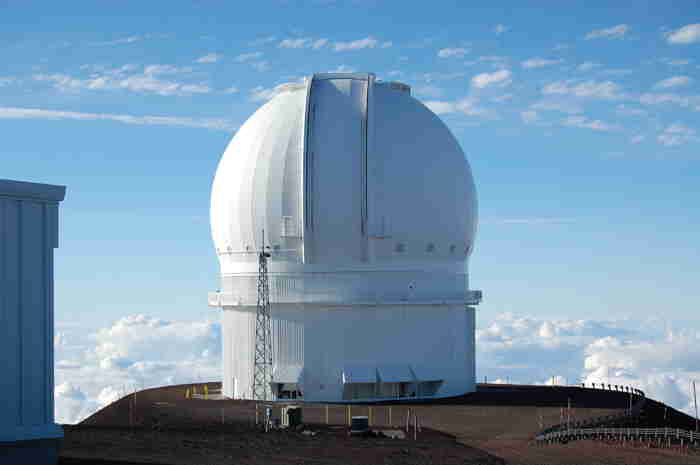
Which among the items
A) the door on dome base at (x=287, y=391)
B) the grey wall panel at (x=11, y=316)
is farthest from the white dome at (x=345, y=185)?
the grey wall panel at (x=11, y=316)

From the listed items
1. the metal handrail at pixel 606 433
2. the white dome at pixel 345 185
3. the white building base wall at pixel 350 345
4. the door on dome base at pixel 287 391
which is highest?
the white dome at pixel 345 185

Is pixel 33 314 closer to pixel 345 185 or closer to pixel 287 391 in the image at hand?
pixel 345 185

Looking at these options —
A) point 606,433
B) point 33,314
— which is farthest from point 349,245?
point 33,314

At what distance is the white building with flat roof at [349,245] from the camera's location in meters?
36.7

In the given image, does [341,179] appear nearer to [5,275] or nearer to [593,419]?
[593,419]

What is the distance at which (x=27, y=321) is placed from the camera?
667 inches

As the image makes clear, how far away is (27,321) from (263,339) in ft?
67.0

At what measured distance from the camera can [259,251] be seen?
38.0 metres

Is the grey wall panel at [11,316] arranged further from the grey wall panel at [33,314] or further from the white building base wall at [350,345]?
Result: the white building base wall at [350,345]

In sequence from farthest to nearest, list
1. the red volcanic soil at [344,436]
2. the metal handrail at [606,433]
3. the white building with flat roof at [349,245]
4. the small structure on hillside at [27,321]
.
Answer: the white building with flat roof at [349,245] → the metal handrail at [606,433] → the red volcanic soil at [344,436] → the small structure on hillside at [27,321]

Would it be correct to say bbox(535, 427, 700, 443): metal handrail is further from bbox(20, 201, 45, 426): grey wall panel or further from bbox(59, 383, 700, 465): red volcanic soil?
bbox(20, 201, 45, 426): grey wall panel

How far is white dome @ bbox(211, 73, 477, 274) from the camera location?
36.6 m

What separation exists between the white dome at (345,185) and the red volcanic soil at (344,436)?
6.14 m

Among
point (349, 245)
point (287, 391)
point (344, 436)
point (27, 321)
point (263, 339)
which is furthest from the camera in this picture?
point (287, 391)
